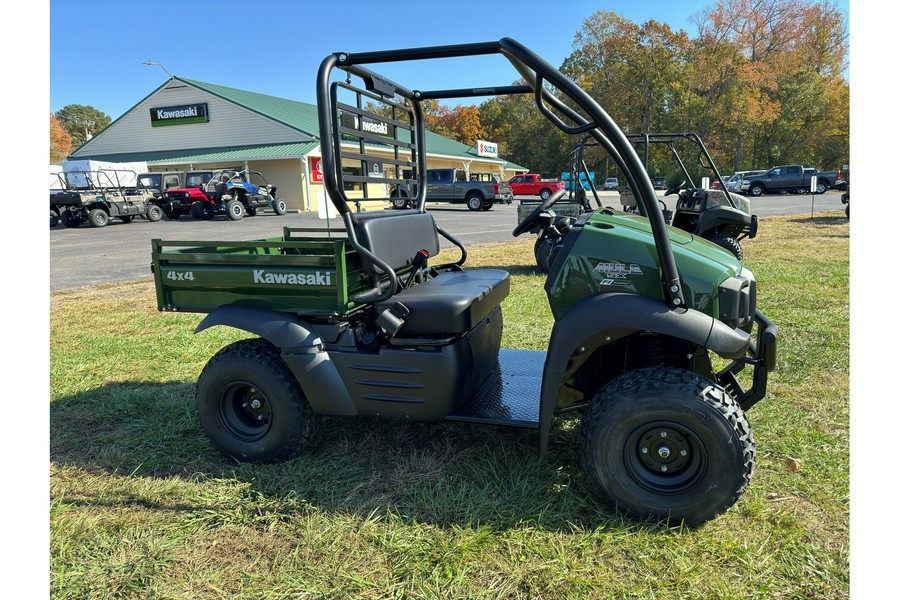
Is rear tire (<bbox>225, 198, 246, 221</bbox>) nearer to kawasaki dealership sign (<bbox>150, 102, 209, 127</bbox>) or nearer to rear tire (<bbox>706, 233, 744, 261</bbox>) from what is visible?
kawasaki dealership sign (<bbox>150, 102, 209, 127</bbox>)

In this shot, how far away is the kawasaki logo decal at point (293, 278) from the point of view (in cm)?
290

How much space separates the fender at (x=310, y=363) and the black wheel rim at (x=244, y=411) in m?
0.31

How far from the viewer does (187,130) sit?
2845cm

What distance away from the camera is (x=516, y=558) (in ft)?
7.44

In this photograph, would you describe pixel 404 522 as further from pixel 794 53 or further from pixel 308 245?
pixel 794 53

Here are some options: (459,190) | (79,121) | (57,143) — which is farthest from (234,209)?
(79,121)

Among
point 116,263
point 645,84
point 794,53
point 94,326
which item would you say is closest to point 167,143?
point 116,263

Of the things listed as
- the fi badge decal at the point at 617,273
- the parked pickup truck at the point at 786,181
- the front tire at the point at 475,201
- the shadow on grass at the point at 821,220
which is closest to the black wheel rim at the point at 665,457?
the fi badge decal at the point at 617,273

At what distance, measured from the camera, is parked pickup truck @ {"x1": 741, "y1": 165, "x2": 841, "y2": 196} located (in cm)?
3027

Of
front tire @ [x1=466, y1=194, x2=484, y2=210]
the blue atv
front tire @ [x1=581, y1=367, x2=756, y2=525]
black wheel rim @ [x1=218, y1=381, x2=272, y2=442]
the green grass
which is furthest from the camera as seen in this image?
front tire @ [x1=466, y1=194, x2=484, y2=210]

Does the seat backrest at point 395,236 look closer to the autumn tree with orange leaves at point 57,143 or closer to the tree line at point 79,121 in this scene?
the autumn tree with orange leaves at point 57,143

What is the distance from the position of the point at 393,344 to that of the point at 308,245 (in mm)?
1158

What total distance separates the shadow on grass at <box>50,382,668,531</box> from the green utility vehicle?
18 centimetres

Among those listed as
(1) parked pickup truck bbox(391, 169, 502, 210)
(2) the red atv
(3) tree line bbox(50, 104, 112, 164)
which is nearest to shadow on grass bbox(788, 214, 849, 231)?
(1) parked pickup truck bbox(391, 169, 502, 210)
